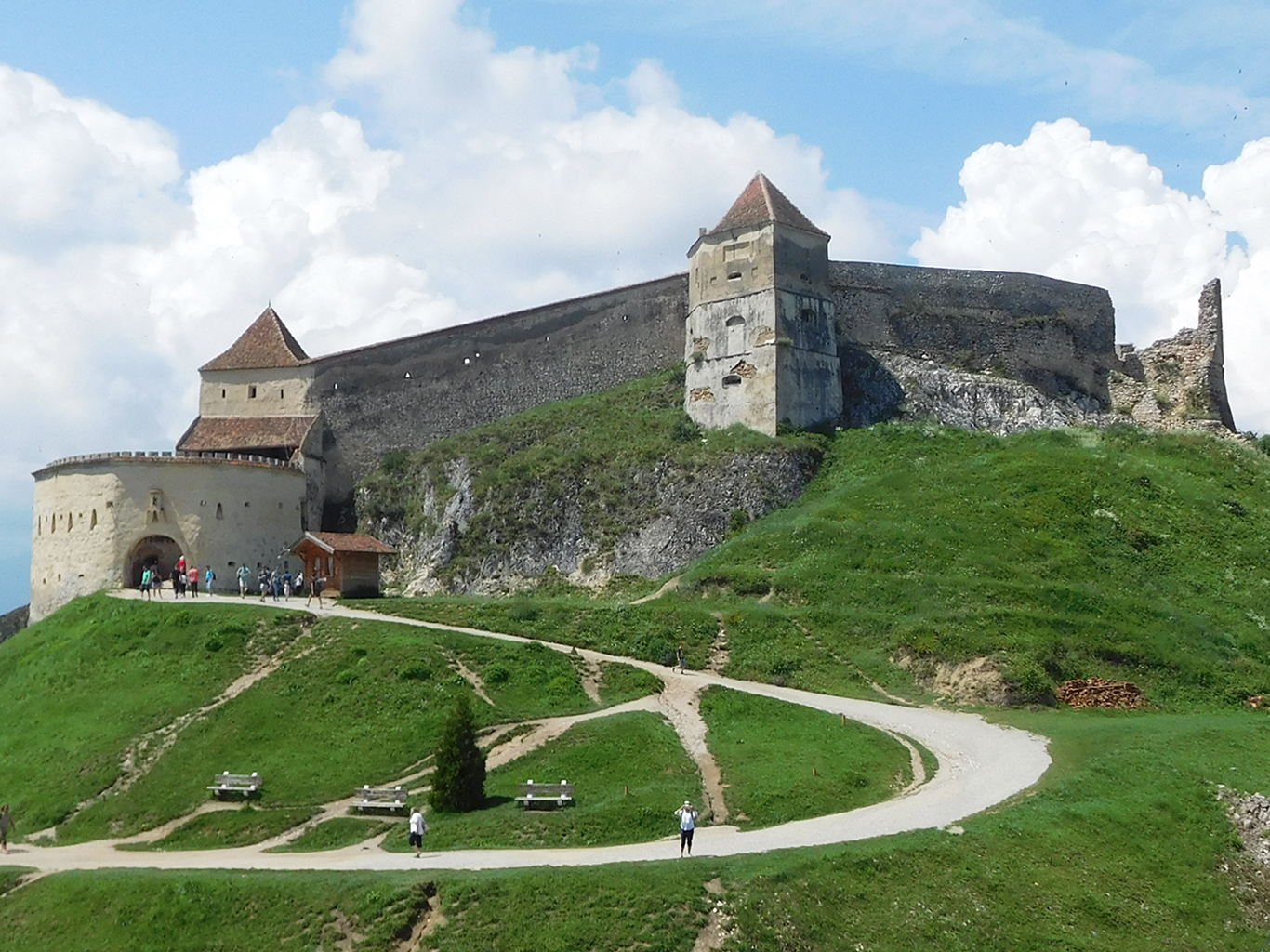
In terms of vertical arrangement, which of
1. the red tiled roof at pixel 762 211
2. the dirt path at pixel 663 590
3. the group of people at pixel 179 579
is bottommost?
the dirt path at pixel 663 590

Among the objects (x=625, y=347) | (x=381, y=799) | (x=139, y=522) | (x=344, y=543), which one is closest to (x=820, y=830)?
(x=381, y=799)

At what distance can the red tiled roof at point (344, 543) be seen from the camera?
1662 inches

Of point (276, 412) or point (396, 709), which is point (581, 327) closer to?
point (276, 412)

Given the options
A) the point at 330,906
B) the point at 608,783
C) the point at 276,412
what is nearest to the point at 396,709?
the point at 608,783

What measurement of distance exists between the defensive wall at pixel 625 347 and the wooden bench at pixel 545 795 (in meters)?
30.4

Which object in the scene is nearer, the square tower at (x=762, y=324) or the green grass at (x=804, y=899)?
the green grass at (x=804, y=899)

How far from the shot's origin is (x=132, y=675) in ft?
115

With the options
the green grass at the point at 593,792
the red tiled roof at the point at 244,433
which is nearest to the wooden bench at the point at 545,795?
the green grass at the point at 593,792

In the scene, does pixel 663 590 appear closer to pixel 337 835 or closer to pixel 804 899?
pixel 337 835

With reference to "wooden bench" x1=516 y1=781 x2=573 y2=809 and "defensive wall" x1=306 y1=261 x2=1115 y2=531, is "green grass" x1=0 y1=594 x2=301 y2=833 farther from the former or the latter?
"defensive wall" x1=306 y1=261 x2=1115 y2=531

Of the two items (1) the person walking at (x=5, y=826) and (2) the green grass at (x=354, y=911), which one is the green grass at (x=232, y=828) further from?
(2) the green grass at (x=354, y=911)

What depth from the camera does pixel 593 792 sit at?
87.7 feet

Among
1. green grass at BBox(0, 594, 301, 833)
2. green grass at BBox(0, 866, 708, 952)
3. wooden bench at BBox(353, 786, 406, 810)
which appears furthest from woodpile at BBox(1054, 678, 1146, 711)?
green grass at BBox(0, 594, 301, 833)

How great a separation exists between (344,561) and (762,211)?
2087 centimetres
